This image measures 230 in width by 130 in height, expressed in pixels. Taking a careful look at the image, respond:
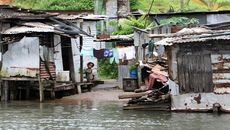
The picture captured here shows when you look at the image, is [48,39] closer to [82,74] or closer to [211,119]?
[82,74]

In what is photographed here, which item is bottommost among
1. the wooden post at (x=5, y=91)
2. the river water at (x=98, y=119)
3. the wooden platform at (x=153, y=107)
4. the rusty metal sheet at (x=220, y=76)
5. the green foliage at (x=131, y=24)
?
the river water at (x=98, y=119)

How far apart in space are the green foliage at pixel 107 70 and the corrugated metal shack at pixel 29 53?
7308 millimetres

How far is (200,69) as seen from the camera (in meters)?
19.7

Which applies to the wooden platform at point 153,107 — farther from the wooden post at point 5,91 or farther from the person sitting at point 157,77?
the wooden post at point 5,91

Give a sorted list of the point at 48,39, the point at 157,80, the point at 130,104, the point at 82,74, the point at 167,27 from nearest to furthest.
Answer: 1. the point at 130,104
2. the point at 157,80
3. the point at 48,39
4. the point at 82,74
5. the point at 167,27

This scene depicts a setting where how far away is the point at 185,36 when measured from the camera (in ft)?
65.1

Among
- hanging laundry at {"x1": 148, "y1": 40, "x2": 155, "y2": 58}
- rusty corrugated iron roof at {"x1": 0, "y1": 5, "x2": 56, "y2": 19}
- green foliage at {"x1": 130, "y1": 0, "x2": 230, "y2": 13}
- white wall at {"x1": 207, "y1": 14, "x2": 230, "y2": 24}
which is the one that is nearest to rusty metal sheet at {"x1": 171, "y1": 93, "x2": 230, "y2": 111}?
hanging laundry at {"x1": 148, "y1": 40, "x2": 155, "y2": 58}

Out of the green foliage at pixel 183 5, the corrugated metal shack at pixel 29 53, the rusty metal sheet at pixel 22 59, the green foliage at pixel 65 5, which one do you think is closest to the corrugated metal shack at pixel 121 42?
the corrugated metal shack at pixel 29 53

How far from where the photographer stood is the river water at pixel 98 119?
56.9ft

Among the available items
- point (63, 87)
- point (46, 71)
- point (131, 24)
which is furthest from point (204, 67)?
point (131, 24)

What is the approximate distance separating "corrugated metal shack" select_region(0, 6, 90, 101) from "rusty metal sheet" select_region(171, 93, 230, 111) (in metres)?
6.64

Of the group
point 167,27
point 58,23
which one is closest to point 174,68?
point 58,23

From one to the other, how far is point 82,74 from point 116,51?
7.63 feet

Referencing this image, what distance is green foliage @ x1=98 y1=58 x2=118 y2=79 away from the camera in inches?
1303
